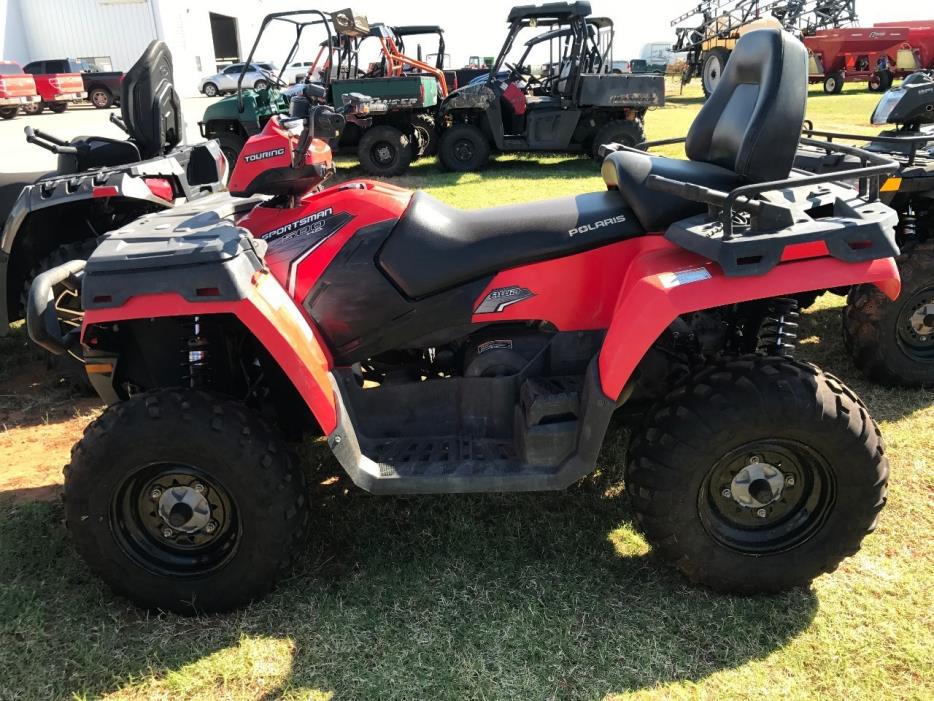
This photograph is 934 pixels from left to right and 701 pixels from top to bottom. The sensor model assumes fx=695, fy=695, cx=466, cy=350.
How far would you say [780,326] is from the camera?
257cm

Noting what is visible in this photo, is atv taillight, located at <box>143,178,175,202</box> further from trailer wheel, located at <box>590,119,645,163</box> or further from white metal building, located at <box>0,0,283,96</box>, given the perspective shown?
white metal building, located at <box>0,0,283,96</box>

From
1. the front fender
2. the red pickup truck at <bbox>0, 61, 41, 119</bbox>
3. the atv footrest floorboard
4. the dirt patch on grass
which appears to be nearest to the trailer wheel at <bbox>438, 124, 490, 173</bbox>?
the dirt patch on grass

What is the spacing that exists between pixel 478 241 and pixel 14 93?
26.4m

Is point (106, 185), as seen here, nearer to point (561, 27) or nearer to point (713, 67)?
point (561, 27)

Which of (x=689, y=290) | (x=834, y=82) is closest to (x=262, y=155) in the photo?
(x=689, y=290)

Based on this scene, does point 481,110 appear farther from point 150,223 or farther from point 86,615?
point 86,615

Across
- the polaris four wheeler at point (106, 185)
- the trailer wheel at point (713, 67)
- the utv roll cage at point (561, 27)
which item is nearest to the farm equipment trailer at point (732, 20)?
the trailer wheel at point (713, 67)

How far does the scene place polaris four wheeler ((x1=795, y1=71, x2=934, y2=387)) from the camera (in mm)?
3885

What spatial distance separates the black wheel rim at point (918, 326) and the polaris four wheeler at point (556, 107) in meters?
8.55

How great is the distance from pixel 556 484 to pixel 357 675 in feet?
2.97

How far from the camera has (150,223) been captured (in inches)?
104

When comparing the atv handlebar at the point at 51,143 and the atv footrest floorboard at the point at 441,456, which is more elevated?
the atv handlebar at the point at 51,143

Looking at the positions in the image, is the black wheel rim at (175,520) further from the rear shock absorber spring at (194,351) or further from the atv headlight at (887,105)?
the atv headlight at (887,105)

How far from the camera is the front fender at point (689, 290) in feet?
7.26
